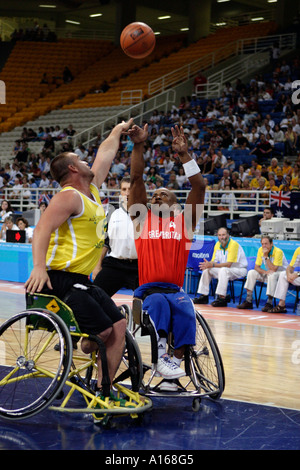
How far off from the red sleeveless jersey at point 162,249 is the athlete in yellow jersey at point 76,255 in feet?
1.94

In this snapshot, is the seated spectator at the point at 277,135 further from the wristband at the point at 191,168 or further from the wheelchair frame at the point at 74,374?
the wristband at the point at 191,168

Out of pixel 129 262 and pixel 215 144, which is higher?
pixel 215 144

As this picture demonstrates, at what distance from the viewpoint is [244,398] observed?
15.5 feet

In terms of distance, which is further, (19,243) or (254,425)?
(19,243)

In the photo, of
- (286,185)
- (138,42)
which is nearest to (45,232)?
(138,42)

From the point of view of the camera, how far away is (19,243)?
1227 cm

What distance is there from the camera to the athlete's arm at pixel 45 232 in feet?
12.4

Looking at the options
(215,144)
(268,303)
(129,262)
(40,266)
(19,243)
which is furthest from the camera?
(215,144)

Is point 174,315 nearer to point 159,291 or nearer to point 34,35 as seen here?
point 159,291

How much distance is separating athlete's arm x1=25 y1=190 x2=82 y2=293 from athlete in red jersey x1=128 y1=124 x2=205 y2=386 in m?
0.81

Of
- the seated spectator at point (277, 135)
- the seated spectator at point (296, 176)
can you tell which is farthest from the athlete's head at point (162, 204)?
the seated spectator at point (277, 135)

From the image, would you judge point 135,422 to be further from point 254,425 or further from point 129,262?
point 129,262

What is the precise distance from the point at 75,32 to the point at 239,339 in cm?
2765

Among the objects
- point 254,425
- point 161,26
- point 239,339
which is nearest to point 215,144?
point 239,339
